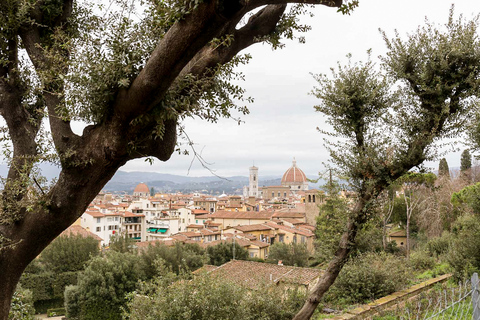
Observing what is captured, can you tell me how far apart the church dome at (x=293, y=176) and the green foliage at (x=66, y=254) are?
358 feet

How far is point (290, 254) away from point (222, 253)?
6.09 m

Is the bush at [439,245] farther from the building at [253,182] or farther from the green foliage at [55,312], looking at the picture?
the building at [253,182]

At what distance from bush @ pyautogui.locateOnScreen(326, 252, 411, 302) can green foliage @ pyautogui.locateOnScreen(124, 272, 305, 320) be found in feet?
6.41

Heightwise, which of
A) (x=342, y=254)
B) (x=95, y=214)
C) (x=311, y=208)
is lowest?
(x=95, y=214)

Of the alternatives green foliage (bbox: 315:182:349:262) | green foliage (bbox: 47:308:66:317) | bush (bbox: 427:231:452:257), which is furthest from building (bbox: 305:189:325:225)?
green foliage (bbox: 315:182:349:262)

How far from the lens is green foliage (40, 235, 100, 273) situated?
28922 mm

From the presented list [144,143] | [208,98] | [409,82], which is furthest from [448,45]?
[144,143]

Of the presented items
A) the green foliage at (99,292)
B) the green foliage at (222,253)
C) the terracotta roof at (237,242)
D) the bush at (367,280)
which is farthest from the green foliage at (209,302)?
the terracotta roof at (237,242)

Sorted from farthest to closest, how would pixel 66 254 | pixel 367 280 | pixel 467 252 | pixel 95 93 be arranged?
pixel 66 254, pixel 367 280, pixel 467 252, pixel 95 93

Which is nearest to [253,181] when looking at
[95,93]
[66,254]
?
[66,254]

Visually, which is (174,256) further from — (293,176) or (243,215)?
(293,176)

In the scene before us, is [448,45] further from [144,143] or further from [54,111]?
[54,111]

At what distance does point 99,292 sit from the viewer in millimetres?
21578

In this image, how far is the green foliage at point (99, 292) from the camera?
71.3ft
